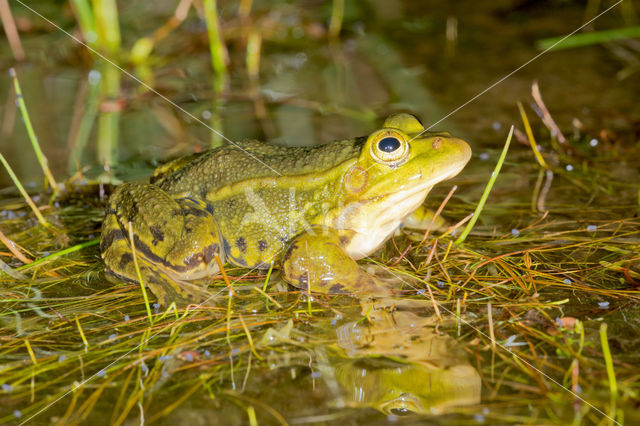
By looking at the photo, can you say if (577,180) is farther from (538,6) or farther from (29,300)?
(538,6)

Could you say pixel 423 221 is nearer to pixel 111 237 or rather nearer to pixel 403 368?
pixel 403 368

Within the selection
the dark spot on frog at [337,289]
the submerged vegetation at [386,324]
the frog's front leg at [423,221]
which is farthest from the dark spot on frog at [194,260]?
the frog's front leg at [423,221]

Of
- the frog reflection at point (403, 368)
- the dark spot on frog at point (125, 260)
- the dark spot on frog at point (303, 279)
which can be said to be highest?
the dark spot on frog at point (125, 260)

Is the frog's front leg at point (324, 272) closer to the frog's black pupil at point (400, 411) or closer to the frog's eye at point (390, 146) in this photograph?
the frog's eye at point (390, 146)

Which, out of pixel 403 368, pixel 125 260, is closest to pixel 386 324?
pixel 403 368

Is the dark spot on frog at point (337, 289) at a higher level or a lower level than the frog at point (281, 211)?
lower

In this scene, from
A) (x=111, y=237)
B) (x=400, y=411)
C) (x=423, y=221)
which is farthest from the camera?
(x=423, y=221)

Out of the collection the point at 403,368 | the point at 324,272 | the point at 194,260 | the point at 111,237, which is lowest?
the point at 403,368
